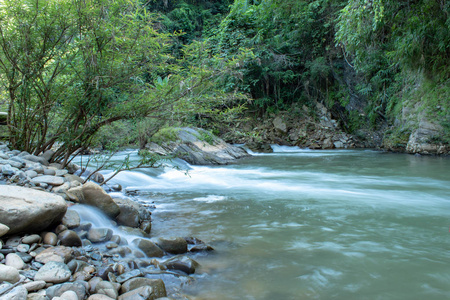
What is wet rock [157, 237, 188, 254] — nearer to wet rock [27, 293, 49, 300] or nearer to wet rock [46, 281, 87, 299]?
wet rock [46, 281, 87, 299]

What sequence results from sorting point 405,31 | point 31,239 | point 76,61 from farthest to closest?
point 405,31 < point 76,61 < point 31,239

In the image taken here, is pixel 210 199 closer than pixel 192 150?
Yes

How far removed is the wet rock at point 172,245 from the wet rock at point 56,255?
0.93 meters

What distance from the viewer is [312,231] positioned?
13.2 feet

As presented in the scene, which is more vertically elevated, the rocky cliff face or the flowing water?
the rocky cliff face

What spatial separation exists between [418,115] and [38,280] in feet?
48.7

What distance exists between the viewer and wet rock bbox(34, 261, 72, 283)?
7.24ft

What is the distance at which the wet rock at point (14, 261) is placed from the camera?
2.25 m

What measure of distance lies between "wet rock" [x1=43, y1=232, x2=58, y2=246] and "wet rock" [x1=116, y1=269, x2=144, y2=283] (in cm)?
75

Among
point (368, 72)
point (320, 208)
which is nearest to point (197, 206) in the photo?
point (320, 208)

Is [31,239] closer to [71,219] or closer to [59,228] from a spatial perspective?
[59,228]

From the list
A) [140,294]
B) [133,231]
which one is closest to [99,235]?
[133,231]

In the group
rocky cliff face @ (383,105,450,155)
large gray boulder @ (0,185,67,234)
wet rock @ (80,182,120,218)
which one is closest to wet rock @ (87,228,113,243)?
large gray boulder @ (0,185,67,234)

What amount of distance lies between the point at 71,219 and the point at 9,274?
1.25 meters
